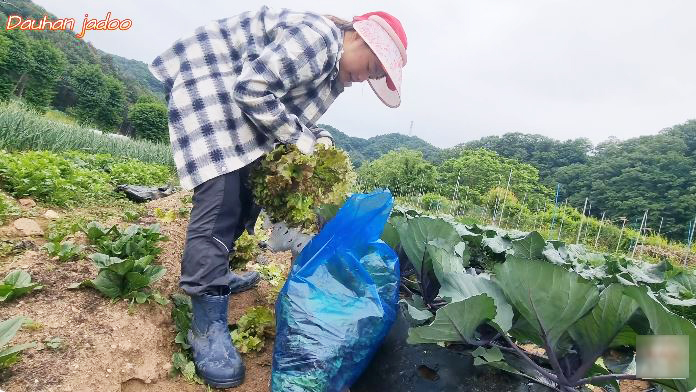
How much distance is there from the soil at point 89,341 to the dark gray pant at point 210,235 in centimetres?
25

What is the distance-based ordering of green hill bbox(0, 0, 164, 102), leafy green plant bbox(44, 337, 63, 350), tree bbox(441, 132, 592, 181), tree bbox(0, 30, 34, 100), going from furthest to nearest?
tree bbox(441, 132, 592, 181), green hill bbox(0, 0, 164, 102), tree bbox(0, 30, 34, 100), leafy green plant bbox(44, 337, 63, 350)

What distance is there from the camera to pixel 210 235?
63.2 inches

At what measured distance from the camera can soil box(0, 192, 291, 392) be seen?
49.8 inches

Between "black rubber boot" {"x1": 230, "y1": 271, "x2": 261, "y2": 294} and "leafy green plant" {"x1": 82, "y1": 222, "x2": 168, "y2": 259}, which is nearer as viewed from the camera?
"leafy green plant" {"x1": 82, "y1": 222, "x2": 168, "y2": 259}

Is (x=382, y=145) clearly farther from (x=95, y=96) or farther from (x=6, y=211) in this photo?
(x=6, y=211)

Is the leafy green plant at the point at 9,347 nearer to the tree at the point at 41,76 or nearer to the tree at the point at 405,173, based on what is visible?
the tree at the point at 405,173

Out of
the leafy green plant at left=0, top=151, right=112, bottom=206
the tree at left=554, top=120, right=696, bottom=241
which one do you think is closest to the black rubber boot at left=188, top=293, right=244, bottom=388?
the leafy green plant at left=0, top=151, right=112, bottom=206

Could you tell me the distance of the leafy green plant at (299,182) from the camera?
1.68 m

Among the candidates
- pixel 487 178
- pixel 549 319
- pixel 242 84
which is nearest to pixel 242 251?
pixel 242 84

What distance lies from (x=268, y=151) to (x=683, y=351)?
141cm

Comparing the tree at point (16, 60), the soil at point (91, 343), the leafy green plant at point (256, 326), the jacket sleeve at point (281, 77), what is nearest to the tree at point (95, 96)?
the tree at point (16, 60)

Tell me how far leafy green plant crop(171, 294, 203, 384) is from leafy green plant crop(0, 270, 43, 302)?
51 centimetres

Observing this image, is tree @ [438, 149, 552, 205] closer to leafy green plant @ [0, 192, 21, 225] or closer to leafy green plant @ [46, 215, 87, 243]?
leafy green plant @ [46, 215, 87, 243]

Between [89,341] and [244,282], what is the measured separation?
897 millimetres
